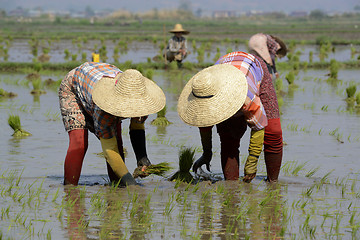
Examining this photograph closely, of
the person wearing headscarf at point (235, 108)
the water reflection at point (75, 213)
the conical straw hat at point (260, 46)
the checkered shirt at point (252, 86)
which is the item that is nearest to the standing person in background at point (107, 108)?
the water reflection at point (75, 213)

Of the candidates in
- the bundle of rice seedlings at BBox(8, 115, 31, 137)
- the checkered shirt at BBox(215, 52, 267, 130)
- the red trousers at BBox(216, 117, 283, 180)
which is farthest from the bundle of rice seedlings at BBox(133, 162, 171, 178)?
the bundle of rice seedlings at BBox(8, 115, 31, 137)

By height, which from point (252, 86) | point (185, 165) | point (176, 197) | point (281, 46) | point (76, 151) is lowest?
point (176, 197)

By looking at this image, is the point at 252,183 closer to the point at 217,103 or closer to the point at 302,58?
the point at 217,103

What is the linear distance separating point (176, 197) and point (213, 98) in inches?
36.0

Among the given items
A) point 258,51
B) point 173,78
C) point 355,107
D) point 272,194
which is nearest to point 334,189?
point 272,194

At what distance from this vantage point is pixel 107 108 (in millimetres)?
4188

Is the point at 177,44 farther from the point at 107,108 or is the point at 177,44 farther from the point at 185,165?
the point at 107,108

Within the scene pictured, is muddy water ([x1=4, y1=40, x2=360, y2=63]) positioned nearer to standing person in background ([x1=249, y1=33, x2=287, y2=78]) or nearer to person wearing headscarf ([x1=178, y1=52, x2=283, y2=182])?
standing person in background ([x1=249, y1=33, x2=287, y2=78])

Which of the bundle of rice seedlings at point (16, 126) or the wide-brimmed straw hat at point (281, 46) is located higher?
the wide-brimmed straw hat at point (281, 46)

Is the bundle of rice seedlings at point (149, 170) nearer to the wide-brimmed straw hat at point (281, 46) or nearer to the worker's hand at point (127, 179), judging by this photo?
the worker's hand at point (127, 179)

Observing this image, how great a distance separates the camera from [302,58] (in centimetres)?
2114

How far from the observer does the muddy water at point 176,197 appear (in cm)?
393

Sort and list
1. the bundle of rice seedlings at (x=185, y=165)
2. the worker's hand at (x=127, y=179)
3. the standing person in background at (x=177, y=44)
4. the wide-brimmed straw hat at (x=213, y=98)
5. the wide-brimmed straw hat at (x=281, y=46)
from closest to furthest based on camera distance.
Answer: the wide-brimmed straw hat at (x=213, y=98), the worker's hand at (x=127, y=179), the bundle of rice seedlings at (x=185, y=165), the wide-brimmed straw hat at (x=281, y=46), the standing person in background at (x=177, y=44)

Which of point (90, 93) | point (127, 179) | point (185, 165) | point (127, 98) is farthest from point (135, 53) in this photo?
point (127, 98)
